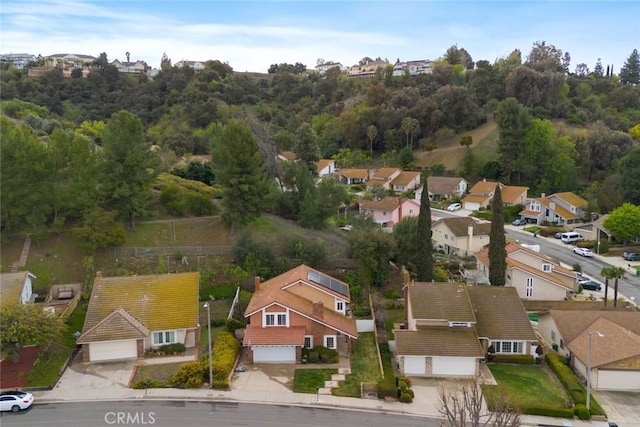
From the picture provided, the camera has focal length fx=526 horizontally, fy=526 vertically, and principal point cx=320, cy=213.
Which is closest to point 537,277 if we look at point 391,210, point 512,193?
point 391,210

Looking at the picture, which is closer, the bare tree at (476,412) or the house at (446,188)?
the bare tree at (476,412)

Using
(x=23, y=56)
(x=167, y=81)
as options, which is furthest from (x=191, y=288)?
(x=23, y=56)

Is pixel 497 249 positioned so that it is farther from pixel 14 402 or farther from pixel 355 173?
pixel 355 173

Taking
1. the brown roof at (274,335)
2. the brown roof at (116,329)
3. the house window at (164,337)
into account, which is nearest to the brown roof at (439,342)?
the brown roof at (274,335)

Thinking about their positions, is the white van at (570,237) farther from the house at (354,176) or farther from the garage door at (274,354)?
the garage door at (274,354)

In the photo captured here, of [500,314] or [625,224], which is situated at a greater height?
[625,224]

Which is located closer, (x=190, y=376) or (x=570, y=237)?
(x=190, y=376)

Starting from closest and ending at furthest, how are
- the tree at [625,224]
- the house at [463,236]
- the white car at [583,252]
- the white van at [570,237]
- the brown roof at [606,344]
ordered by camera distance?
1. the brown roof at [606,344]
2. the house at [463,236]
3. the white car at [583,252]
4. the tree at [625,224]
5. the white van at [570,237]
